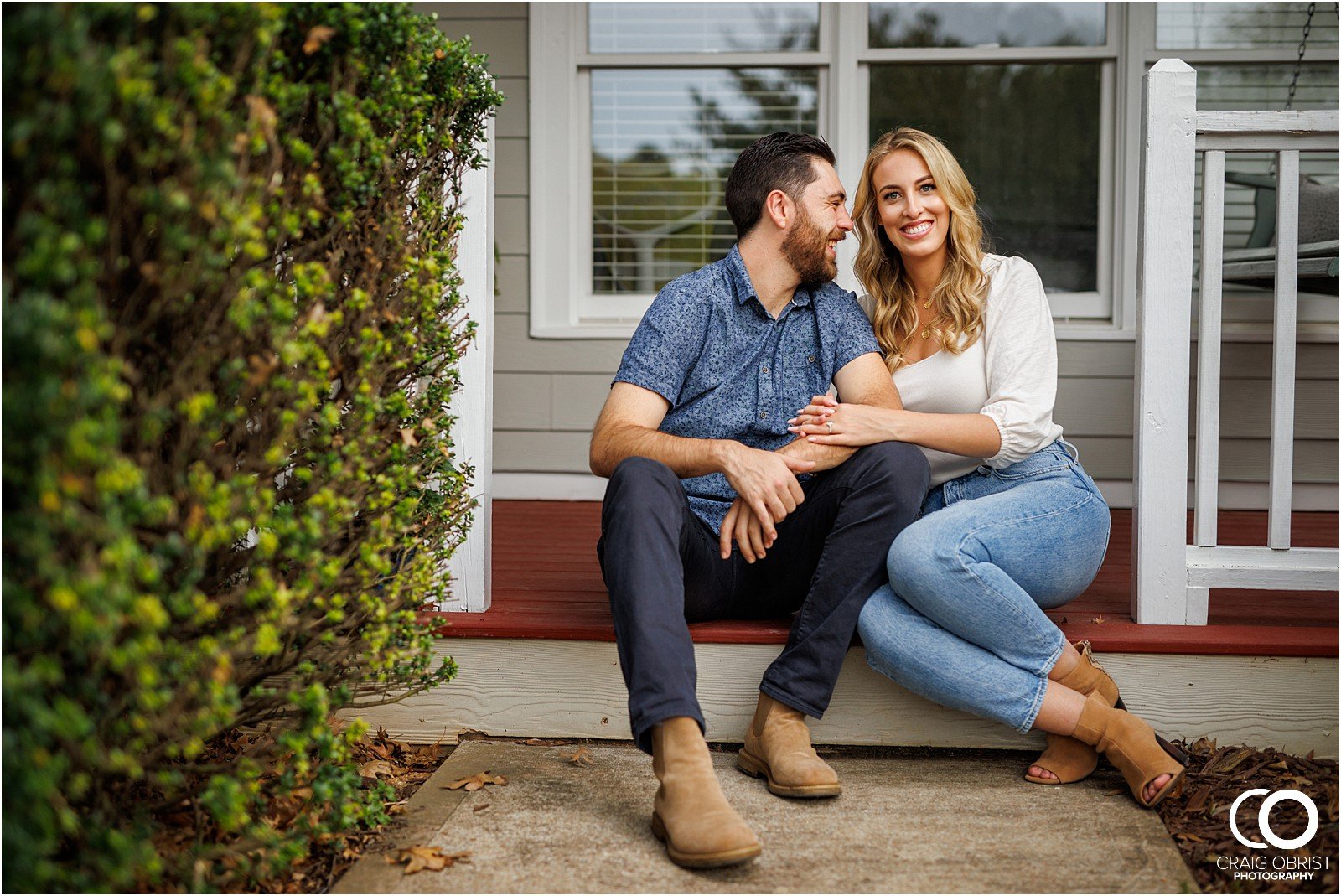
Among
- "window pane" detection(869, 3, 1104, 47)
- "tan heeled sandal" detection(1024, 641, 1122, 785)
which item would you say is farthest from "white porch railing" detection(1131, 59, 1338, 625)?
"window pane" detection(869, 3, 1104, 47)

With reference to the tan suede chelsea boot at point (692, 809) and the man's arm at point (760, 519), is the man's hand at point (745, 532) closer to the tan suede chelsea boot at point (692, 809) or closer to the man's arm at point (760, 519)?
the man's arm at point (760, 519)

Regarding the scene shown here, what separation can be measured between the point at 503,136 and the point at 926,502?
235 centimetres

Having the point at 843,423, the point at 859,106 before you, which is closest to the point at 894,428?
the point at 843,423

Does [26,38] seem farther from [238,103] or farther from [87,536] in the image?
[87,536]

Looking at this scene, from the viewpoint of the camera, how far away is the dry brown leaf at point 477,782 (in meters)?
2.10

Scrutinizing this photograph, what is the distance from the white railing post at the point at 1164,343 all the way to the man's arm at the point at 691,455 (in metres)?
0.77

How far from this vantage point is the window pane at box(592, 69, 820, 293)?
→ 13.2 ft

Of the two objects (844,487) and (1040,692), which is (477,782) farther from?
(1040,692)

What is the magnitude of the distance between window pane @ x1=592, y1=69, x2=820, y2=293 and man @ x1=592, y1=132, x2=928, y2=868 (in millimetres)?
1645

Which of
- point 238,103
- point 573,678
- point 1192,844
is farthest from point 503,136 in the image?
point 1192,844

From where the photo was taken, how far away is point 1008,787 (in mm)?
2111

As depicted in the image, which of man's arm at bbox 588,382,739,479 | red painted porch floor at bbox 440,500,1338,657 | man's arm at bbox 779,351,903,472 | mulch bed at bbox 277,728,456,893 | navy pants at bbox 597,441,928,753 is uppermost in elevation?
man's arm at bbox 779,351,903,472

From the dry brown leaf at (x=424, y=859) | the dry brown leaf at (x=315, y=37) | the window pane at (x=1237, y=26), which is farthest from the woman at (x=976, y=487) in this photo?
the window pane at (x=1237, y=26)

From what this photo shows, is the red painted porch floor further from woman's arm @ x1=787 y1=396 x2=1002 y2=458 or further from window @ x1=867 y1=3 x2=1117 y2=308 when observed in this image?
window @ x1=867 y1=3 x2=1117 y2=308
